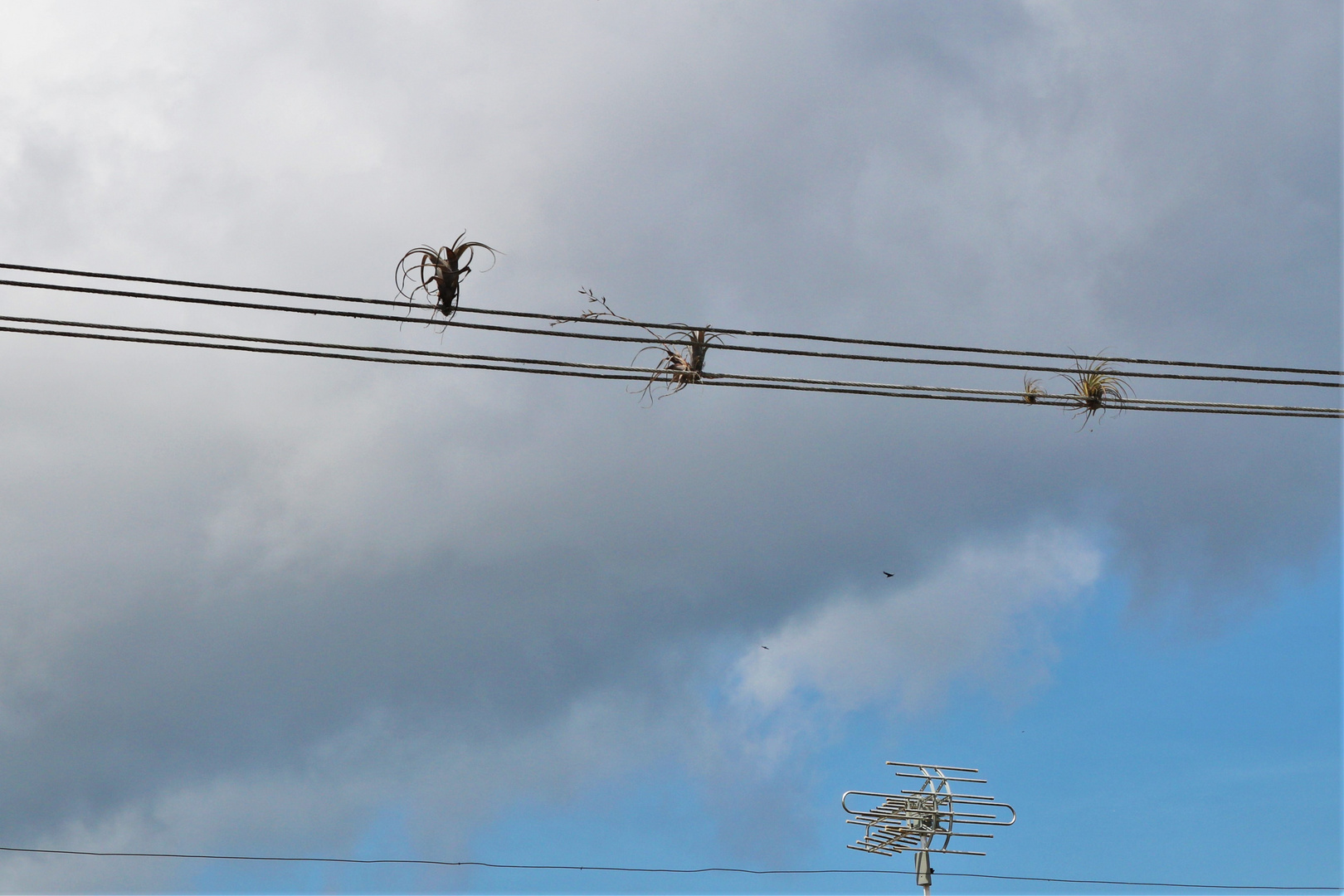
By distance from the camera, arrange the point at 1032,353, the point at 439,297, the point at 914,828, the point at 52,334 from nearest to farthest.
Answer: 1. the point at 52,334
2. the point at 439,297
3. the point at 1032,353
4. the point at 914,828

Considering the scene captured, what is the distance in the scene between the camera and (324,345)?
10180 millimetres

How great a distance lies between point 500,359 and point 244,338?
1928 millimetres

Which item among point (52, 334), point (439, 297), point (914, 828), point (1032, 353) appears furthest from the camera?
point (914, 828)

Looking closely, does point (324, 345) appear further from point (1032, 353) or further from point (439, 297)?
point (1032, 353)

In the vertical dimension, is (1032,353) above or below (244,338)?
above

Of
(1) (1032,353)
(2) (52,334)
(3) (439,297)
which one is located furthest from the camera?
(1) (1032,353)

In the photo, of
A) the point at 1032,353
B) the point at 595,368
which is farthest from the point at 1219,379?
the point at 595,368

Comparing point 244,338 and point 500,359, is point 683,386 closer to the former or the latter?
point 500,359

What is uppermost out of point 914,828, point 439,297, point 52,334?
point 439,297

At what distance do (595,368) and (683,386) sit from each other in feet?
2.55

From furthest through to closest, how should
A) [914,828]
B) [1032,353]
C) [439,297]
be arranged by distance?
[914,828]
[1032,353]
[439,297]

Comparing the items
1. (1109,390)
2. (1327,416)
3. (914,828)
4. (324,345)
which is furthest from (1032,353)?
(914,828)

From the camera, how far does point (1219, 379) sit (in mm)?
11273

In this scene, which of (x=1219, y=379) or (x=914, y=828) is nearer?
(x=1219, y=379)
